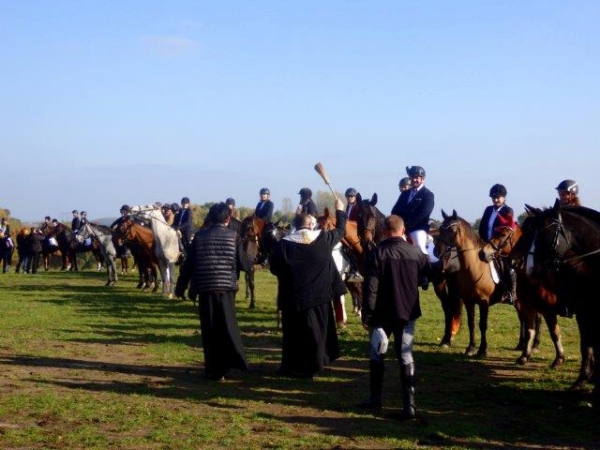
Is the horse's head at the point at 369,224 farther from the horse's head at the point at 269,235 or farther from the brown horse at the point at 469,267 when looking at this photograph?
the horse's head at the point at 269,235

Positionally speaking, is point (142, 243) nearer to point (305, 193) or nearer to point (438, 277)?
point (305, 193)

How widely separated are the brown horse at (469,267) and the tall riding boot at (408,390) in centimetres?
449

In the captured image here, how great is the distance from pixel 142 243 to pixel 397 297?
1689 cm

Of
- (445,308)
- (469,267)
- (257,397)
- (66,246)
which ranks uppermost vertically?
(66,246)

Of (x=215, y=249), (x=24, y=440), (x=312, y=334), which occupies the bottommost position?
(x=24, y=440)

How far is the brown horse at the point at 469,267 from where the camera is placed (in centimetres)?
1312

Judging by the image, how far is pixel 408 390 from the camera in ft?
29.0

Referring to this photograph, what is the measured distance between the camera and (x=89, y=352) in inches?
538

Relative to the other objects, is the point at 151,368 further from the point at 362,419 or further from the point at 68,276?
the point at 68,276

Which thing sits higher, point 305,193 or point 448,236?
point 305,193

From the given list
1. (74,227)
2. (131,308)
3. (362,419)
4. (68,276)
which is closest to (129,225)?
(131,308)

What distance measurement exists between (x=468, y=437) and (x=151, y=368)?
5366 mm

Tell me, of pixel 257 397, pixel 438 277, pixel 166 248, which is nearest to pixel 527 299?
pixel 438 277

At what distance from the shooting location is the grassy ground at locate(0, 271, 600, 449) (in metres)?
8.11
